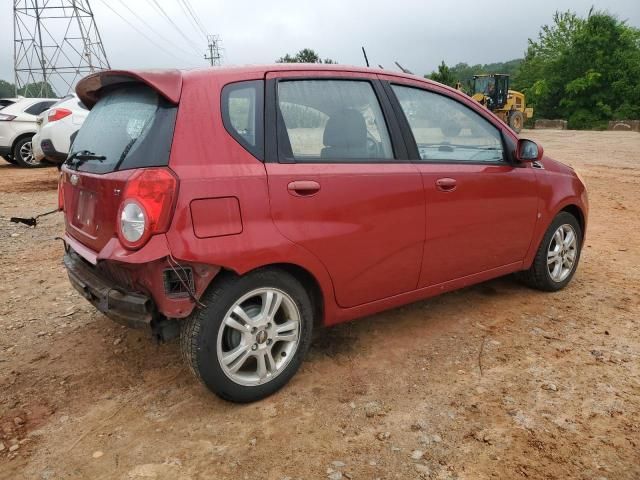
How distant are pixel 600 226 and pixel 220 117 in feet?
19.3

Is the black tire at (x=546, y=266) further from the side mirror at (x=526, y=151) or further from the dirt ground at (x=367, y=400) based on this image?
the side mirror at (x=526, y=151)

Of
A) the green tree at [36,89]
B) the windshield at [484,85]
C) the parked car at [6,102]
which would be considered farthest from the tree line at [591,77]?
the parked car at [6,102]

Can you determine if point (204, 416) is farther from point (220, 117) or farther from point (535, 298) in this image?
point (535, 298)

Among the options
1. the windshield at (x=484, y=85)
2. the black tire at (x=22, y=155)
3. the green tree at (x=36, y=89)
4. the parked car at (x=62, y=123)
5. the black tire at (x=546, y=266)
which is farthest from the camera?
the green tree at (x=36, y=89)

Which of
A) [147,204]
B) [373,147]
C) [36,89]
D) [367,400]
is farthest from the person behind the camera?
[36,89]

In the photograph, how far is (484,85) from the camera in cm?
2611

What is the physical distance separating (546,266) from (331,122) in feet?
7.57

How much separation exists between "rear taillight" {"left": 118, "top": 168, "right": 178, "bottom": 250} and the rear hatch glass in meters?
0.06

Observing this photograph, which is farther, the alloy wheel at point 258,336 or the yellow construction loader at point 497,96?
the yellow construction loader at point 497,96

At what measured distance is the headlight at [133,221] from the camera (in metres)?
2.33

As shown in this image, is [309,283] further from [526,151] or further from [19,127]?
[19,127]

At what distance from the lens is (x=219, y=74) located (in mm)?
2617

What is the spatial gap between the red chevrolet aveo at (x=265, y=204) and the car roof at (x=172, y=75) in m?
0.01

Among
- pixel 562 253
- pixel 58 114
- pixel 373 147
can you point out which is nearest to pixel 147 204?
pixel 373 147
